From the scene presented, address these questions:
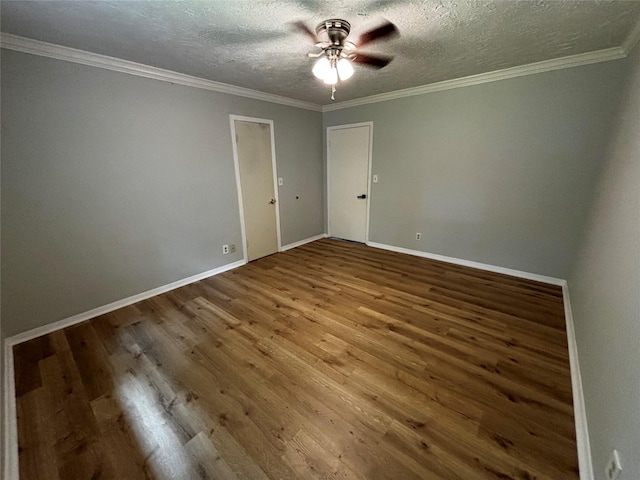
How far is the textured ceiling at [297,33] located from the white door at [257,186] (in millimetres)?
988

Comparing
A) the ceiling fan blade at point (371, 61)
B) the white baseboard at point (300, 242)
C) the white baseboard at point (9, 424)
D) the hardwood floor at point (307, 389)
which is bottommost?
the hardwood floor at point (307, 389)

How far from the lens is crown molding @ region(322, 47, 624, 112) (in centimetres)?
238

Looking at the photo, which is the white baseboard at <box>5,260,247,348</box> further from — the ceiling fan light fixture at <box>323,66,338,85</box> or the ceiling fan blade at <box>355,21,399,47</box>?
the ceiling fan blade at <box>355,21,399,47</box>

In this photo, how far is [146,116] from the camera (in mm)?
2684

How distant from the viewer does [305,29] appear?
1.84 m

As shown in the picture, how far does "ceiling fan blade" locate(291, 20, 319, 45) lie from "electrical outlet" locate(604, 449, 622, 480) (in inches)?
110

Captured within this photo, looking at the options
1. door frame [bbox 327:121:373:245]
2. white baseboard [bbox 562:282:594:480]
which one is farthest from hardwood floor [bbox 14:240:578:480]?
door frame [bbox 327:121:373:245]

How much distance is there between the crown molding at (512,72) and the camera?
2.38 m

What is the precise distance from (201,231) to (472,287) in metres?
3.45

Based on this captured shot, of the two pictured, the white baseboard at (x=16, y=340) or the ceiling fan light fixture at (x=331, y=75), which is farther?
the ceiling fan light fixture at (x=331, y=75)

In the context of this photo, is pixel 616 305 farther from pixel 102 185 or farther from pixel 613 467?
pixel 102 185

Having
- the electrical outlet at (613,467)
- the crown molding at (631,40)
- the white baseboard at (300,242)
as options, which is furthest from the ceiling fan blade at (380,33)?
the white baseboard at (300,242)

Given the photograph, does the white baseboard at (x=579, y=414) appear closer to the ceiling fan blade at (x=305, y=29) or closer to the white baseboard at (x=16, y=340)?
the white baseboard at (x=16, y=340)

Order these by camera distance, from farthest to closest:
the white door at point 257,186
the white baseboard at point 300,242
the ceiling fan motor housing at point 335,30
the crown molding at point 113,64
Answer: the white baseboard at point 300,242
the white door at point 257,186
the crown molding at point 113,64
the ceiling fan motor housing at point 335,30
